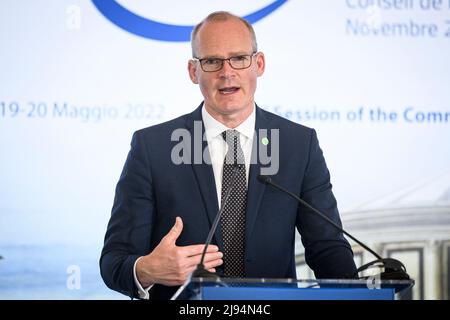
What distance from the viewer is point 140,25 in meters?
4.52

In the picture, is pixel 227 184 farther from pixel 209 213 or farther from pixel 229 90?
pixel 229 90

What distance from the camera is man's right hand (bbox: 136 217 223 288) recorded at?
9.08ft

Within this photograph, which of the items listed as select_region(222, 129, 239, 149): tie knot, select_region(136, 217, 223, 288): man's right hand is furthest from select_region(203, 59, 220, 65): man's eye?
select_region(136, 217, 223, 288): man's right hand

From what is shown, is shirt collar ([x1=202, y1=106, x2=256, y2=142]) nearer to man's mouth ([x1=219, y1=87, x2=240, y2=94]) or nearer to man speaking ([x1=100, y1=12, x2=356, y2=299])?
man speaking ([x1=100, y1=12, x2=356, y2=299])

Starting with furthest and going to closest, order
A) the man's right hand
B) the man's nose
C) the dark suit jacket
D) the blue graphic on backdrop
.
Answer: the blue graphic on backdrop, the man's nose, the dark suit jacket, the man's right hand

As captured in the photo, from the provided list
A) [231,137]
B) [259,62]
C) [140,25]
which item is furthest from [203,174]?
[140,25]

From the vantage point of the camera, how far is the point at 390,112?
470 cm

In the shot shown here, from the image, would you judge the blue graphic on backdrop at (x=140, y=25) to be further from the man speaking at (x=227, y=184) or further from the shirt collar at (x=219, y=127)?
the shirt collar at (x=219, y=127)

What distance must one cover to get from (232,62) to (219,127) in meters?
0.28

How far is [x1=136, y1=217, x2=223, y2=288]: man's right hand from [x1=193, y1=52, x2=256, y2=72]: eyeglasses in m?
0.77

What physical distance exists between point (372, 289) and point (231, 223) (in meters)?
0.86

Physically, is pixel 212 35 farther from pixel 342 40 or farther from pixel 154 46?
pixel 342 40
